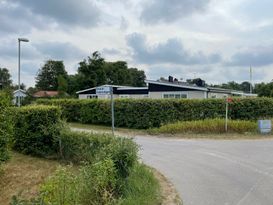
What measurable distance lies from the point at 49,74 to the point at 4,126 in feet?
258

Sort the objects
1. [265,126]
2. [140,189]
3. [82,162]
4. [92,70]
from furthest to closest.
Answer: [92,70], [265,126], [82,162], [140,189]

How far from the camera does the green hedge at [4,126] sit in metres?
8.57

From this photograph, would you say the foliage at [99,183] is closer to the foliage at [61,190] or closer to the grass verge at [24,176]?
the foliage at [61,190]

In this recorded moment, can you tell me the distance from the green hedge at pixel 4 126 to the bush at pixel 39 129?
2.10 m

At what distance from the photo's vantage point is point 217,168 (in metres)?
9.63

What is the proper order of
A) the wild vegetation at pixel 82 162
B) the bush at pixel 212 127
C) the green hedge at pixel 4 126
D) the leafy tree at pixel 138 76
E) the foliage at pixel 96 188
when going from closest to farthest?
the foliage at pixel 96 188 → the wild vegetation at pixel 82 162 → the green hedge at pixel 4 126 → the bush at pixel 212 127 → the leafy tree at pixel 138 76

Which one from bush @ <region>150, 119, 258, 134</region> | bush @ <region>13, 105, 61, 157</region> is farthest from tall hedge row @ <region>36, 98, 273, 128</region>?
bush @ <region>13, 105, 61, 157</region>

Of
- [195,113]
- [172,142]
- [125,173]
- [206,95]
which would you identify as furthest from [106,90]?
[206,95]

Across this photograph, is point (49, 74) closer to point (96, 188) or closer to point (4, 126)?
point (4, 126)

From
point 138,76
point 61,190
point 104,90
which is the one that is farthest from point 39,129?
point 138,76

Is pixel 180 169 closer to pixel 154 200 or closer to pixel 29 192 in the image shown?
pixel 154 200

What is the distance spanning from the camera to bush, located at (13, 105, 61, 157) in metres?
11.0

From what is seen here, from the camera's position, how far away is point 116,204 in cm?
522

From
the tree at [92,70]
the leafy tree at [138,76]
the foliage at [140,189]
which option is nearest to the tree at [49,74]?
the leafy tree at [138,76]
